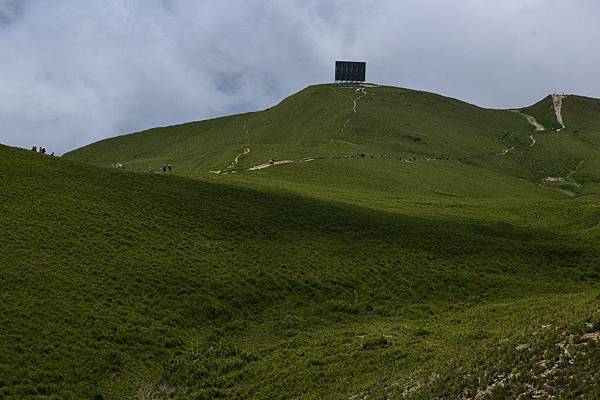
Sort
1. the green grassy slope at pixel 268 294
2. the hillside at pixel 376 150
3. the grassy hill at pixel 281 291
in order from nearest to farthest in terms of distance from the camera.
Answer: the grassy hill at pixel 281 291, the green grassy slope at pixel 268 294, the hillside at pixel 376 150

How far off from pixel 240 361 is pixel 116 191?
95.0 ft

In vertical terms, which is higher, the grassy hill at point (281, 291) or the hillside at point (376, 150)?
the hillside at point (376, 150)

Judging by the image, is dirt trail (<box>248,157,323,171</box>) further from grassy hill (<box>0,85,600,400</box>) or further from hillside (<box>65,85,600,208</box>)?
grassy hill (<box>0,85,600,400</box>)

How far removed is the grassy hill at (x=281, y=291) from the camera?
2847cm

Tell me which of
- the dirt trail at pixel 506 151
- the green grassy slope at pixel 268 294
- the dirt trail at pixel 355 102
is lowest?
the green grassy slope at pixel 268 294

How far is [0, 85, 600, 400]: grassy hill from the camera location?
2847 centimetres

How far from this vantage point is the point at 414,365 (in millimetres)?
29156

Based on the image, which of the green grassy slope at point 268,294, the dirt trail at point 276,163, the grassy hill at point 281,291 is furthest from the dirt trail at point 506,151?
the green grassy slope at point 268,294

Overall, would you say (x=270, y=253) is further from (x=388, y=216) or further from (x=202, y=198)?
(x=388, y=216)

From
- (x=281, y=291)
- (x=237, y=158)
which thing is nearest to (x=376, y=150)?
(x=237, y=158)

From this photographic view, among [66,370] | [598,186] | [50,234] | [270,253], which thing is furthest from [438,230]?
[598,186]

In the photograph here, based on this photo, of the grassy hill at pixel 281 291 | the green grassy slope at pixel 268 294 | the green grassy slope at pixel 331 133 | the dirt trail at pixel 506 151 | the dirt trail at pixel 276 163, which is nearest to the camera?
the grassy hill at pixel 281 291

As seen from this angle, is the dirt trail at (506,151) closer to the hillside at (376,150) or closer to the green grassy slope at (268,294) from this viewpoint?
the hillside at (376,150)

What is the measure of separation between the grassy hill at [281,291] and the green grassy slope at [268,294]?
13 centimetres
